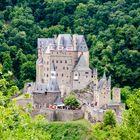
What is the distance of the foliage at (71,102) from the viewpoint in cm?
5288

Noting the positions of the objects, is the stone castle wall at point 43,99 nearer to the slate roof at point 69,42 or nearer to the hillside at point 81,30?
the slate roof at point 69,42

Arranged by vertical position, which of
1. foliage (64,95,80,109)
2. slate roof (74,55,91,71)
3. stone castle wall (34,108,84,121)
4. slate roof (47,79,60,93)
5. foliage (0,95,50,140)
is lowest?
foliage (0,95,50,140)

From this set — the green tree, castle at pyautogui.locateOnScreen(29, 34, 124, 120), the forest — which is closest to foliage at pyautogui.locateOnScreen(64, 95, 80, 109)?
castle at pyautogui.locateOnScreen(29, 34, 124, 120)

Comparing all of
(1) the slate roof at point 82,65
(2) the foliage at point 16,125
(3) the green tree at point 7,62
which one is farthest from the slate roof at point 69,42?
(2) the foliage at point 16,125

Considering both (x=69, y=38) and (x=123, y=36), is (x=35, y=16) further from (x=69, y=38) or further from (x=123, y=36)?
(x=69, y=38)

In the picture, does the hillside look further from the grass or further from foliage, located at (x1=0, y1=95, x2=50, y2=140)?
foliage, located at (x1=0, y1=95, x2=50, y2=140)

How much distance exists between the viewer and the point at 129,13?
285 feet

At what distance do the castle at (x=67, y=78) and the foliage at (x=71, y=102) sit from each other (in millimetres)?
854

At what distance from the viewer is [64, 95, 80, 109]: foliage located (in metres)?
52.9

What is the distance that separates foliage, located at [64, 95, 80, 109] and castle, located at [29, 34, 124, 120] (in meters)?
0.85

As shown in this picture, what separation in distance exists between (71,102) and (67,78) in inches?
179

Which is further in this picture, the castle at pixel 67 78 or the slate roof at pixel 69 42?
the slate roof at pixel 69 42

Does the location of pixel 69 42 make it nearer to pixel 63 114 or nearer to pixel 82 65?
pixel 82 65

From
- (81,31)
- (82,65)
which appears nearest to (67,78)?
(82,65)
